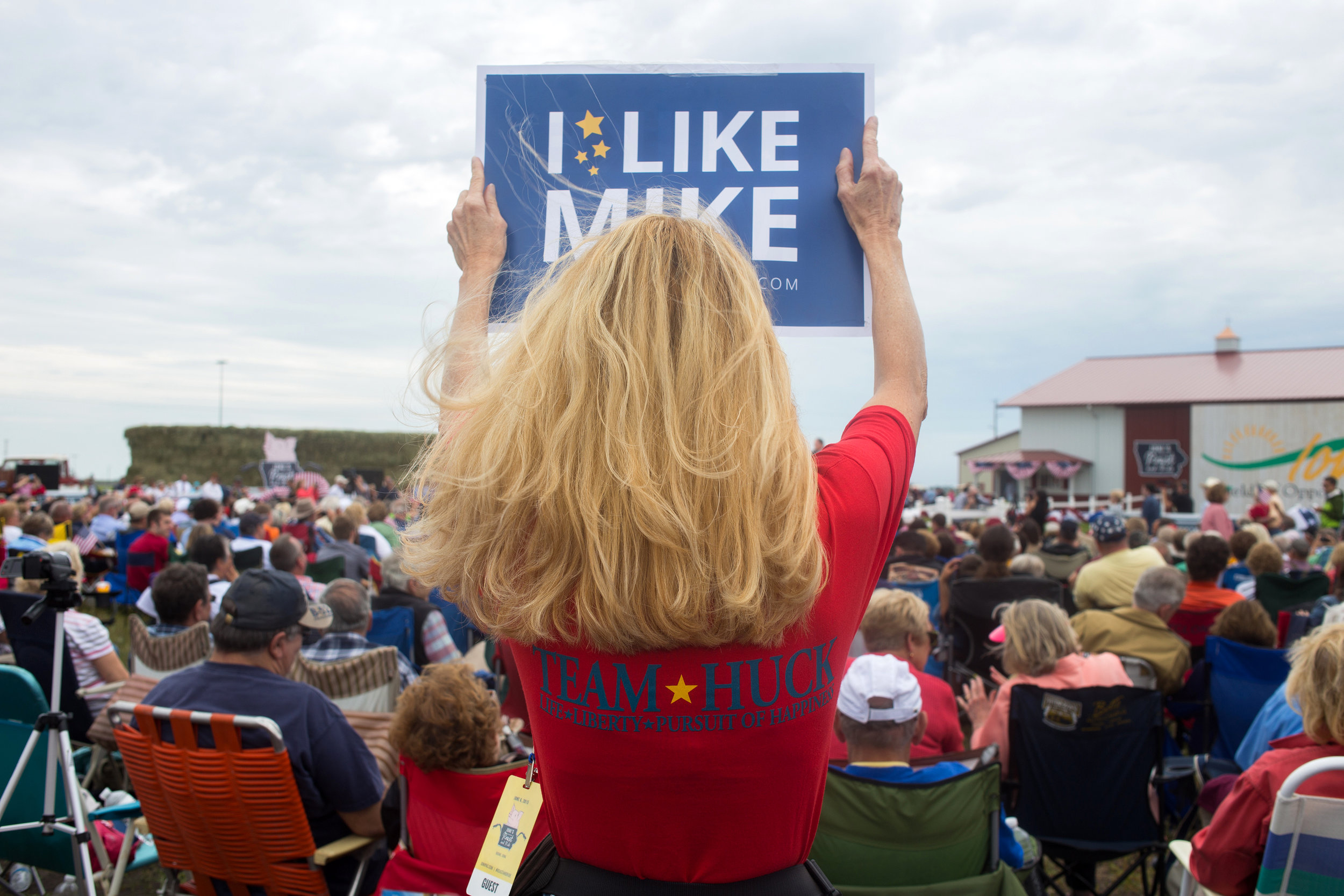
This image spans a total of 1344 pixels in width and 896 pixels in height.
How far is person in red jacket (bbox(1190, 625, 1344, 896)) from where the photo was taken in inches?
87.6

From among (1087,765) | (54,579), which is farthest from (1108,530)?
(54,579)

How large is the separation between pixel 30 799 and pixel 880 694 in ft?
9.81

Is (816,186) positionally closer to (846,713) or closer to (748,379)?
(748,379)

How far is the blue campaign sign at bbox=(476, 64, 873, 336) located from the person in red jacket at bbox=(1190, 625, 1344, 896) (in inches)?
69.8

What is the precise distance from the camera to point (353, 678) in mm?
3828

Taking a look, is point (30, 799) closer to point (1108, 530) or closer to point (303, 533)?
point (1108, 530)

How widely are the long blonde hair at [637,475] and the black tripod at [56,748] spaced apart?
2.55 metres

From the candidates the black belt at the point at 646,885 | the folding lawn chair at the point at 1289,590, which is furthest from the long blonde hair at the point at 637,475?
the folding lawn chair at the point at 1289,590

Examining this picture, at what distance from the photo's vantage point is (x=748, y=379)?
3.39ft

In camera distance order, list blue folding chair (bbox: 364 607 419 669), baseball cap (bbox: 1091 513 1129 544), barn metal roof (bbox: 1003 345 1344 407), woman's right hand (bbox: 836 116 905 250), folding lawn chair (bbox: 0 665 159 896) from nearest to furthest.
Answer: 1. woman's right hand (bbox: 836 116 905 250)
2. folding lawn chair (bbox: 0 665 159 896)
3. blue folding chair (bbox: 364 607 419 669)
4. baseball cap (bbox: 1091 513 1129 544)
5. barn metal roof (bbox: 1003 345 1344 407)

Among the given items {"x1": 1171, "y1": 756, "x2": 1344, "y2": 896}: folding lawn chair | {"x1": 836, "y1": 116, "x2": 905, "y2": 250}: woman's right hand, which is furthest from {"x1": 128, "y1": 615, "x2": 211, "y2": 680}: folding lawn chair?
{"x1": 1171, "y1": 756, "x2": 1344, "y2": 896}: folding lawn chair

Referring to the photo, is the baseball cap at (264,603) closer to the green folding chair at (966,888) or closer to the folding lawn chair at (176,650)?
the folding lawn chair at (176,650)

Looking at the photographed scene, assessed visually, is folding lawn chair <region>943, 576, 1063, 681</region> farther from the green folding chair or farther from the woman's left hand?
the green folding chair

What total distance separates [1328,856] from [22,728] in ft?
13.3
